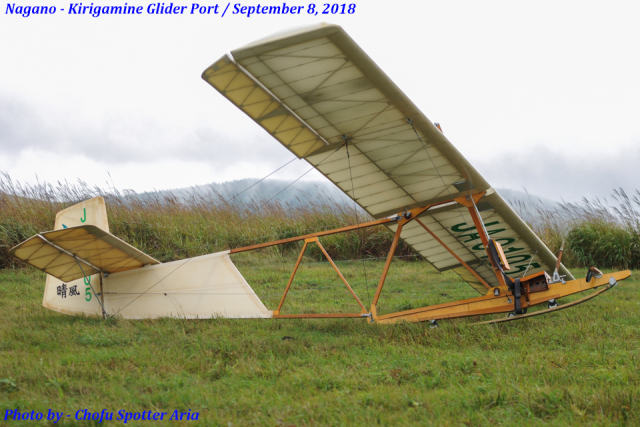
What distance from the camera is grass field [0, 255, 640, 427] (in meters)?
3.25

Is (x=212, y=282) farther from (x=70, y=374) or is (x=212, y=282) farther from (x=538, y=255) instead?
(x=538, y=255)

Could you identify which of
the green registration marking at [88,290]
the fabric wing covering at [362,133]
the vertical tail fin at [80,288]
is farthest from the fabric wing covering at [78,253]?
the fabric wing covering at [362,133]

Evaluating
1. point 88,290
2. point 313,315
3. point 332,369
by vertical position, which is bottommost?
point 332,369

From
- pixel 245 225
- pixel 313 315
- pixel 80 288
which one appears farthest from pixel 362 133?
pixel 245 225

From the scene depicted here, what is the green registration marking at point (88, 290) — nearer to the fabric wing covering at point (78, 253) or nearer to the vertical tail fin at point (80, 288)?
the vertical tail fin at point (80, 288)

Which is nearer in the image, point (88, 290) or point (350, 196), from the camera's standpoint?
point (350, 196)

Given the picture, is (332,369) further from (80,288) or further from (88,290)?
(80,288)

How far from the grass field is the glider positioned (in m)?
0.41

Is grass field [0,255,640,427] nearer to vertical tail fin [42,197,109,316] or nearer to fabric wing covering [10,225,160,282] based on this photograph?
vertical tail fin [42,197,109,316]

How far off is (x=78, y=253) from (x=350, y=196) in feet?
13.6

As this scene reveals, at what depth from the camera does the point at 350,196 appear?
666 cm

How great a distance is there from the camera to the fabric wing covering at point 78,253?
605cm

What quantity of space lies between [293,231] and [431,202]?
25.5 feet

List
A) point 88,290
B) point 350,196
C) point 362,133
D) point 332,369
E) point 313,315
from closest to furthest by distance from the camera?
point 332,369, point 362,133, point 313,315, point 350,196, point 88,290
